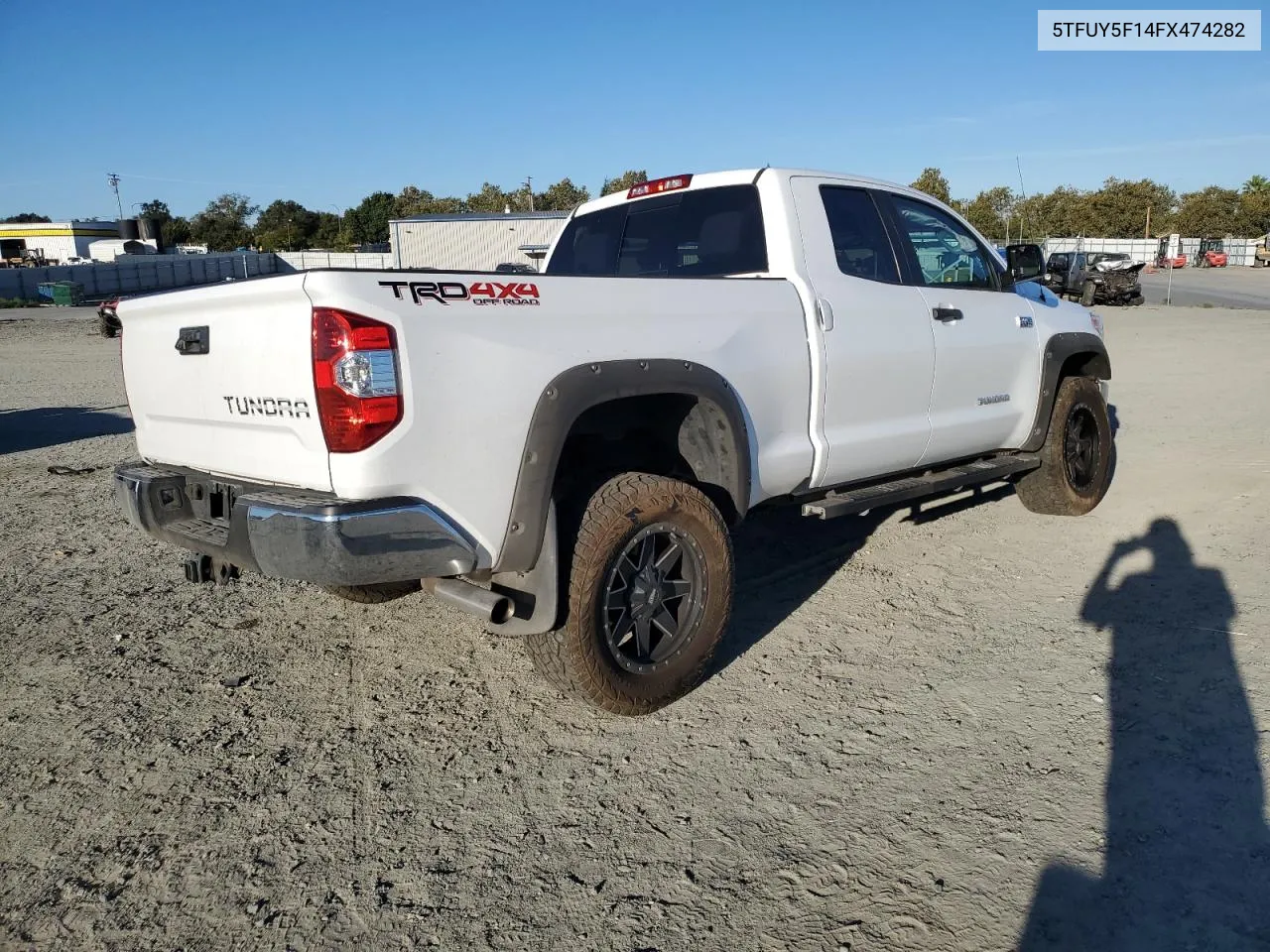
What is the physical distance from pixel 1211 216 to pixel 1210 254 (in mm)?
11420

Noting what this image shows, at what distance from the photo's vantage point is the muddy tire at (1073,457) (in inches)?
234

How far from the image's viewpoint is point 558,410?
3.18m

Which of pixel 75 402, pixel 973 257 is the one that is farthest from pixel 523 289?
pixel 75 402

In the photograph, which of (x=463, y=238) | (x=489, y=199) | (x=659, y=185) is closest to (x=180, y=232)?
(x=489, y=199)

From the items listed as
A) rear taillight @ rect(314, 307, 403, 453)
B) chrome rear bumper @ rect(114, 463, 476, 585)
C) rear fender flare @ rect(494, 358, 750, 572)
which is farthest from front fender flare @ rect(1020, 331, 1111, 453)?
rear taillight @ rect(314, 307, 403, 453)

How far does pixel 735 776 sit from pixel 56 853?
80.8 inches

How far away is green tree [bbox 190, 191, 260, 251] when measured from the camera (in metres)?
85.2

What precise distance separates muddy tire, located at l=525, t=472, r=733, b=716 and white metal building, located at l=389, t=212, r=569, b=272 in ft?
124

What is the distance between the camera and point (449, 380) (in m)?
2.93

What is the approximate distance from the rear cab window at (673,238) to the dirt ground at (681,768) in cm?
170

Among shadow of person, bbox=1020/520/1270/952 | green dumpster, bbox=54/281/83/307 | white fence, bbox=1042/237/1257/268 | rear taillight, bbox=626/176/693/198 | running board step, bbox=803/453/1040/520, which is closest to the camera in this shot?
shadow of person, bbox=1020/520/1270/952

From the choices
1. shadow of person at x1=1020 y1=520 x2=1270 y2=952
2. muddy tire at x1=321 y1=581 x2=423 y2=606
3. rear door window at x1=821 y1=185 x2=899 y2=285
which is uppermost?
rear door window at x1=821 y1=185 x2=899 y2=285

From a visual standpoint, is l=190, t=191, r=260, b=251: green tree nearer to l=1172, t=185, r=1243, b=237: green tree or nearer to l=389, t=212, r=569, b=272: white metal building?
l=389, t=212, r=569, b=272: white metal building

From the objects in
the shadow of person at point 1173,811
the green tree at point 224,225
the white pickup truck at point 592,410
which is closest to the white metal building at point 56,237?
the green tree at point 224,225
